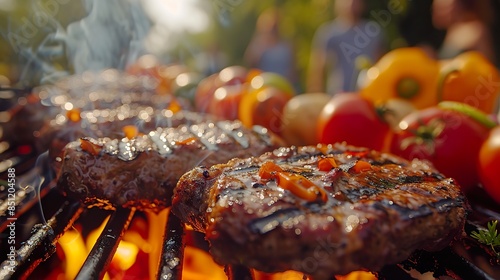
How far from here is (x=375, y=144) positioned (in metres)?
3.56

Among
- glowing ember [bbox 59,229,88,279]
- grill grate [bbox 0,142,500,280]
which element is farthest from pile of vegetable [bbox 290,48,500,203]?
glowing ember [bbox 59,229,88,279]

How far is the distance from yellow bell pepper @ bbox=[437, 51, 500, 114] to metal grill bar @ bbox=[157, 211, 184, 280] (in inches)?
111

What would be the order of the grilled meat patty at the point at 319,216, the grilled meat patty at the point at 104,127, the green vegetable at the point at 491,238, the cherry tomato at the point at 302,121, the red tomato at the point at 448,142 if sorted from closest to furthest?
the grilled meat patty at the point at 319,216, the green vegetable at the point at 491,238, the red tomato at the point at 448,142, the grilled meat patty at the point at 104,127, the cherry tomato at the point at 302,121

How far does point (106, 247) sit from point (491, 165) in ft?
7.29

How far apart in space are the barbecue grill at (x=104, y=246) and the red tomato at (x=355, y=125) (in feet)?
3.49

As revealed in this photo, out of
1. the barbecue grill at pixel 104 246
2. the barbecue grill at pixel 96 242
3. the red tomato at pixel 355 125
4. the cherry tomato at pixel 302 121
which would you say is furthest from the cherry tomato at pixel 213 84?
the barbecue grill at pixel 104 246

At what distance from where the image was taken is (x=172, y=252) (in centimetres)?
181

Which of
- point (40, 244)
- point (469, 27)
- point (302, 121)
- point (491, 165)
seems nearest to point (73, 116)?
point (40, 244)

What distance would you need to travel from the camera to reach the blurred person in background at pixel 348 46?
8359mm

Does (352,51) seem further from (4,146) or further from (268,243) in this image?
(268,243)

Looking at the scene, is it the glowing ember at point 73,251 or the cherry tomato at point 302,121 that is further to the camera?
the cherry tomato at point 302,121

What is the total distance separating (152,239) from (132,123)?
1.07 metres

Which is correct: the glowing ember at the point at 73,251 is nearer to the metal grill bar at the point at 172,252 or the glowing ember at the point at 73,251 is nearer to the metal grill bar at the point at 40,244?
the metal grill bar at the point at 40,244

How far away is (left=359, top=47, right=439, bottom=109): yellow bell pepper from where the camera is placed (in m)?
4.30
